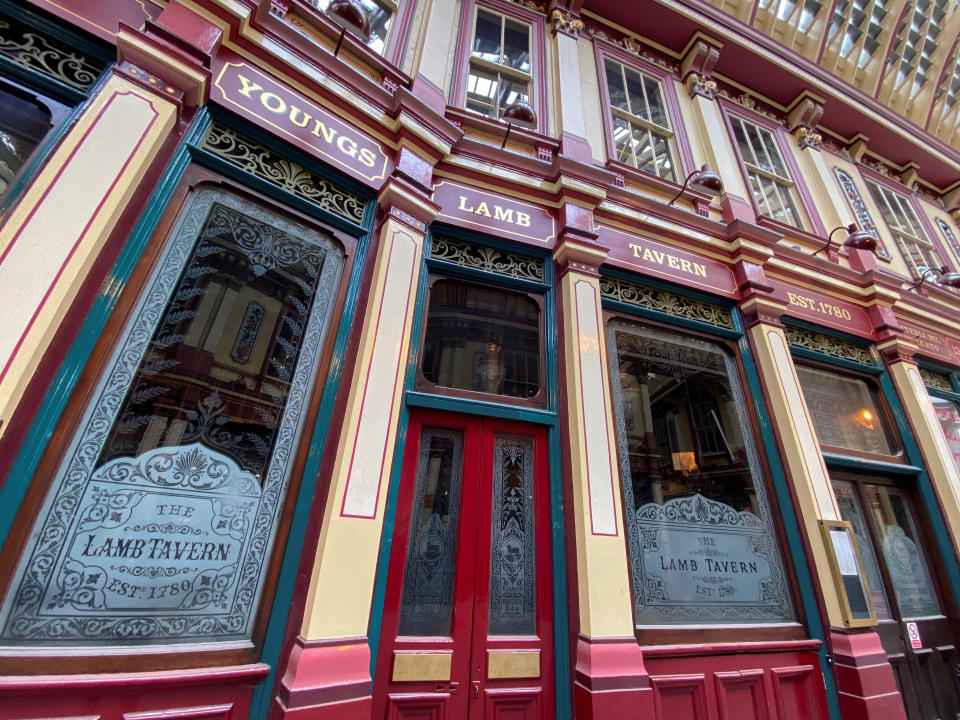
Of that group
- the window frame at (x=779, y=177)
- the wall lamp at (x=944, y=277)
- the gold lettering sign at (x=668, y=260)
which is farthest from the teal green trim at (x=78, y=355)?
the wall lamp at (x=944, y=277)

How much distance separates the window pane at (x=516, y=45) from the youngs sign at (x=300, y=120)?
3161 millimetres

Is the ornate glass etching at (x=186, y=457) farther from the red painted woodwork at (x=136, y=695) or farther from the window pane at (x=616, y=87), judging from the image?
the window pane at (x=616, y=87)

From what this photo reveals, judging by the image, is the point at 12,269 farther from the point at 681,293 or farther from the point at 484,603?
the point at 681,293

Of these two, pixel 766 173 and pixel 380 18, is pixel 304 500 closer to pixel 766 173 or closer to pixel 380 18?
pixel 380 18

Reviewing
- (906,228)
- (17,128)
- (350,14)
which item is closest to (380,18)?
(350,14)

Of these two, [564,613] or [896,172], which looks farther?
[896,172]

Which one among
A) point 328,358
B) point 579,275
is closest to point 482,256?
point 579,275

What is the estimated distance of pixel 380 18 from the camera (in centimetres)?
492

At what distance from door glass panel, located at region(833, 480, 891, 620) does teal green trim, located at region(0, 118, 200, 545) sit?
6434mm

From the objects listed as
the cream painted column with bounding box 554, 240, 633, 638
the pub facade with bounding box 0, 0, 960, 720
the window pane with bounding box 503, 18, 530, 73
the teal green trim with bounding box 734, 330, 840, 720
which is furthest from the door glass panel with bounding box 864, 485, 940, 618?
the window pane with bounding box 503, 18, 530, 73

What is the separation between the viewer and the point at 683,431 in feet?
13.4

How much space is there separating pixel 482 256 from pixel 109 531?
10.7ft

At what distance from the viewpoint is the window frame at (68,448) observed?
1869mm

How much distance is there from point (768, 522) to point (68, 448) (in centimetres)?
526
